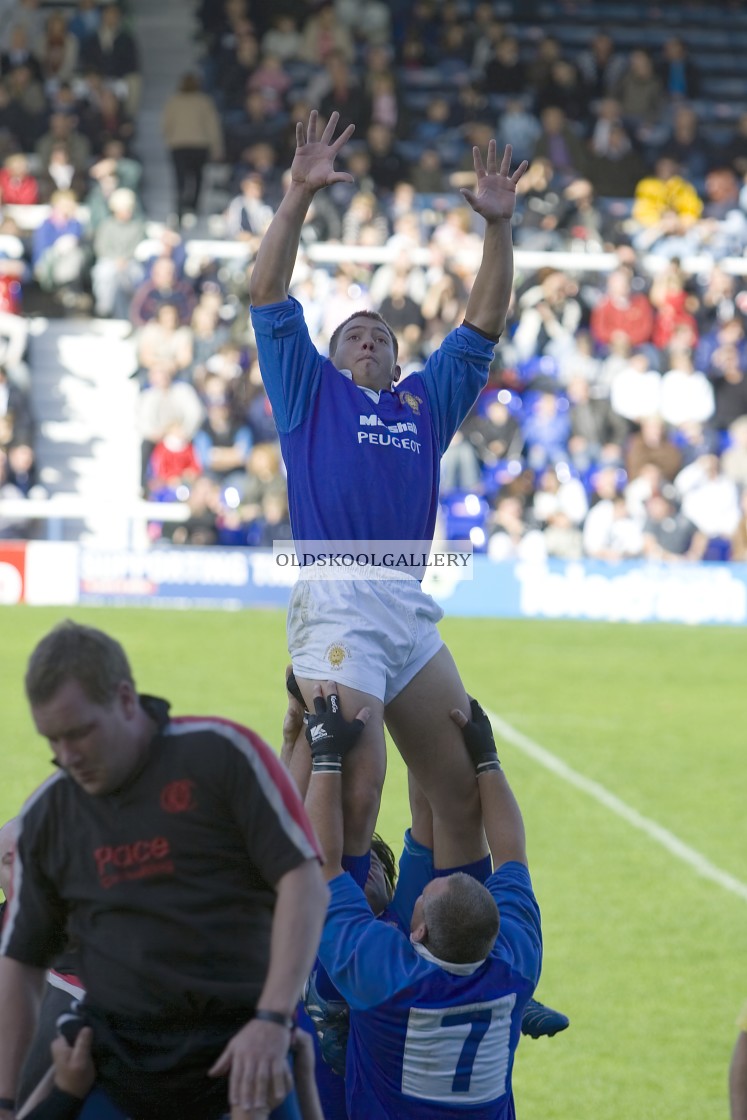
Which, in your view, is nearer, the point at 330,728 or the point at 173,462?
the point at 330,728

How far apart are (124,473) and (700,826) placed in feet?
40.6

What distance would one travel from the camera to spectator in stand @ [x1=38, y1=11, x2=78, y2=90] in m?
23.4

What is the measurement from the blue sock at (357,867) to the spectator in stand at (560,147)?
19423 millimetres

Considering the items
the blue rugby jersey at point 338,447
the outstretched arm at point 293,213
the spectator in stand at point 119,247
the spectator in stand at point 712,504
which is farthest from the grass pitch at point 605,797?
the spectator in stand at point 119,247

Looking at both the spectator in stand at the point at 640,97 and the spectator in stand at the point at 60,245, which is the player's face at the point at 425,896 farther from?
the spectator in stand at the point at 640,97

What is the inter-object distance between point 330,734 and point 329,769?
0.35ft

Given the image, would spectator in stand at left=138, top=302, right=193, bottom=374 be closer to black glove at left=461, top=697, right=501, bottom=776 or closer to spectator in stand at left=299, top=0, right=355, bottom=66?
spectator in stand at left=299, top=0, right=355, bottom=66

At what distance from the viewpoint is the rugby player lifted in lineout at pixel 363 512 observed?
541cm

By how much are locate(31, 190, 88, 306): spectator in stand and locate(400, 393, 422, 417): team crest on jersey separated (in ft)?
52.8

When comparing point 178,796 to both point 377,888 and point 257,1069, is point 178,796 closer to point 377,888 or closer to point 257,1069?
point 257,1069

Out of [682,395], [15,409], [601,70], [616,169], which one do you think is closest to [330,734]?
[15,409]

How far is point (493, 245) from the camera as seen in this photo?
581cm

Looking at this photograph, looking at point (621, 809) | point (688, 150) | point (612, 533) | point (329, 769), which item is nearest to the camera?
point (329, 769)

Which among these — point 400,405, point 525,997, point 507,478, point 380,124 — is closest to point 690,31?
point 380,124
